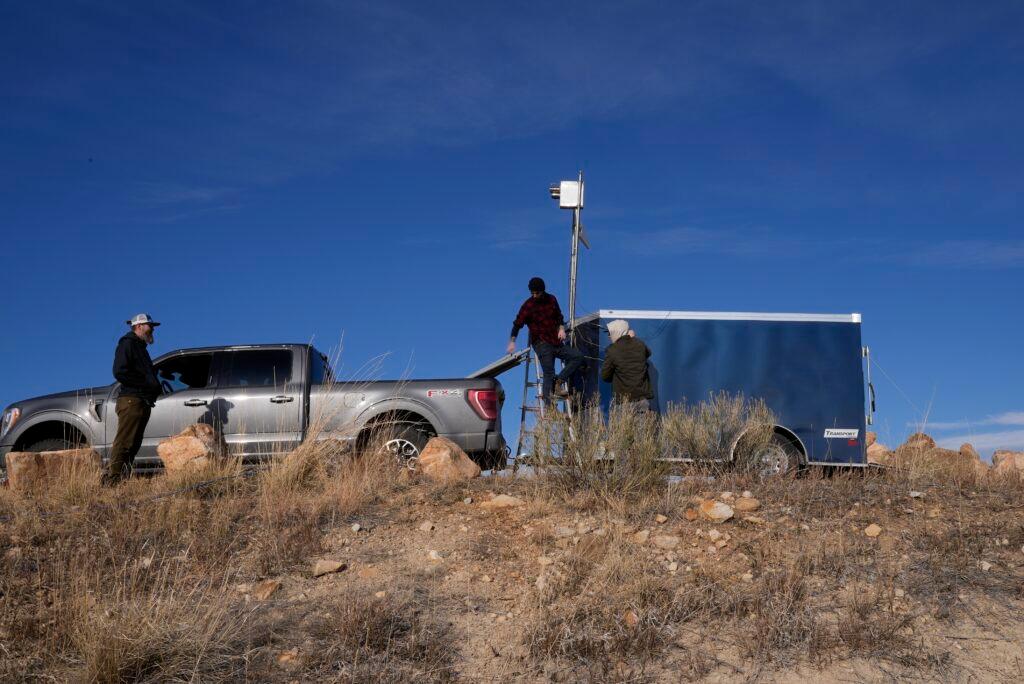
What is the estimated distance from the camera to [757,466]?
12.5 m

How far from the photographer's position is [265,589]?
7555mm

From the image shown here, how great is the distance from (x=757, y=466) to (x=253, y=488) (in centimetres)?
683

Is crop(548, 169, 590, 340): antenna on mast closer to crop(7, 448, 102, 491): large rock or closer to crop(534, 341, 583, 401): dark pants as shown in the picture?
crop(534, 341, 583, 401): dark pants

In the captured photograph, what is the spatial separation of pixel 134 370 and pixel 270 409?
1805 millimetres

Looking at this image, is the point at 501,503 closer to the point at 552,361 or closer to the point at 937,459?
the point at 552,361

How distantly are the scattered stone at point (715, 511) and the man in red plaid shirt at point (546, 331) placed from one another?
3.93 m

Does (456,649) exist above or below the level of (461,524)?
below

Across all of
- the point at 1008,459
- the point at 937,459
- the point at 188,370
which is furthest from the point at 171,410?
the point at 1008,459

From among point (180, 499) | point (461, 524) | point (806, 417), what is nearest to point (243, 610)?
point (461, 524)

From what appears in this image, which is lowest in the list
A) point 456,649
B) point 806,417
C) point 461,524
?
point 456,649

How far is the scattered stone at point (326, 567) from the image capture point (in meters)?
7.97

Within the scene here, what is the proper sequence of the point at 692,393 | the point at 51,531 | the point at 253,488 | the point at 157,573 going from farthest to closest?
the point at 692,393
the point at 253,488
the point at 51,531
the point at 157,573

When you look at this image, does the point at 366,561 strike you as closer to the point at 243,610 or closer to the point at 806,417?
the point at 243,610

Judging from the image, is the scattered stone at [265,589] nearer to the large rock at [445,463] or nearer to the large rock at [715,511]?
the large rock at [445,463]
